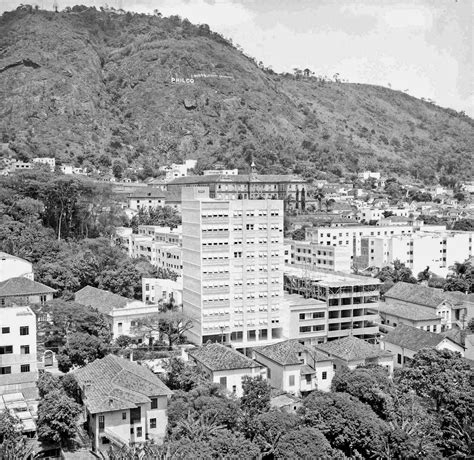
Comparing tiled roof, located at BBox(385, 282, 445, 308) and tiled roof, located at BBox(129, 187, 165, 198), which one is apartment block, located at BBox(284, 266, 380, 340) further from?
tiled roof, located at BBox(129, 187, 165, 198)

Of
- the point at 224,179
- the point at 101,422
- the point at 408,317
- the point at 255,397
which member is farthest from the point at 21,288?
the point at 224,179

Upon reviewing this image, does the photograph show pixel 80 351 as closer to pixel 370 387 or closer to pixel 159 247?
pixel 370 387

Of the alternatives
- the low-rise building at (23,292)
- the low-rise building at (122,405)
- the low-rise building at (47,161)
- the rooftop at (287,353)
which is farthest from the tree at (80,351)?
the low-rise building at (47,161)

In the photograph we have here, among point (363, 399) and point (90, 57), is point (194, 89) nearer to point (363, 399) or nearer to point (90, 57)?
point (90, 57)

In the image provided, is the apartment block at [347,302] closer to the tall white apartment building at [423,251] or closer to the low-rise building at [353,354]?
the low-rise building at [353,354]

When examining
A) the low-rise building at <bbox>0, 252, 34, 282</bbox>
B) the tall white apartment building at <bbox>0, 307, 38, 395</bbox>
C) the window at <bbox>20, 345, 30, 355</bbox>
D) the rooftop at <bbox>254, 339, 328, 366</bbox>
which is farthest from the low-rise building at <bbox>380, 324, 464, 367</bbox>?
the low-rise building at <bbox>0, 252, 34, 282</bbox>

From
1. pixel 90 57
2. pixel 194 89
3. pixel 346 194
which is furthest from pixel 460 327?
pixel 90 57
